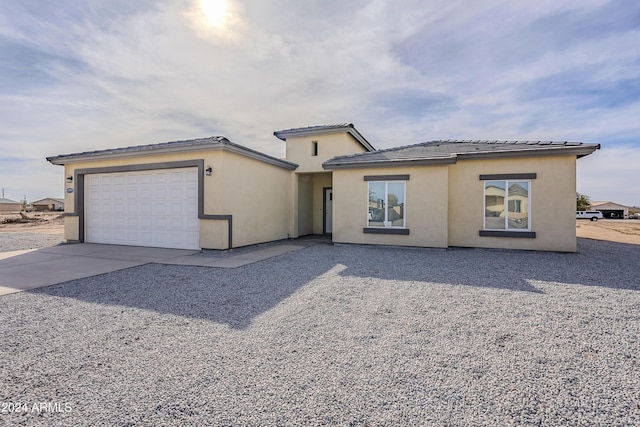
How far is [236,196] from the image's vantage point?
1017cm

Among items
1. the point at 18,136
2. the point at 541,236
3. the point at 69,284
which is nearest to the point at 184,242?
the point at 69,284

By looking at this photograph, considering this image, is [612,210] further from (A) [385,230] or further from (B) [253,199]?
(B) [253,199]

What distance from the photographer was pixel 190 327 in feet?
12.5

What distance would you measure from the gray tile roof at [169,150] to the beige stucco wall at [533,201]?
7.44 metres

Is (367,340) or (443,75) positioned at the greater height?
(443,75)

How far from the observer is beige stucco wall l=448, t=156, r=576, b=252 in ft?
31.3

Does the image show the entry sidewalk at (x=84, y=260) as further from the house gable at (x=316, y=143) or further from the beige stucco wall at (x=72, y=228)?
the house gable at (x=316, y=143)

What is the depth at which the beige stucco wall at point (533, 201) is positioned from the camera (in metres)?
9.54

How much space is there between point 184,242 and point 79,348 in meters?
7.34

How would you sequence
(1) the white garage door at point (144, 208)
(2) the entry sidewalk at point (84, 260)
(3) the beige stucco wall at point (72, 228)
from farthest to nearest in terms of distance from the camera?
(3) the beige stucco wall at point (72, 228) → (1) the white garage door at point (144, 208) → (2) the entry sidewalk at point (84, 260)

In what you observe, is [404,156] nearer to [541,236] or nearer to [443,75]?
[443,75]

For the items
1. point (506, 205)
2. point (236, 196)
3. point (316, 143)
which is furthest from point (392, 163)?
point (236, 196)

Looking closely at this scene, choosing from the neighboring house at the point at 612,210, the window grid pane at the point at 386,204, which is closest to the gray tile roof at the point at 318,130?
the window grid pane at the point at 386,204

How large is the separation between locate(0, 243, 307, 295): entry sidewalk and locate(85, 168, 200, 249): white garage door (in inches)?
19.1
